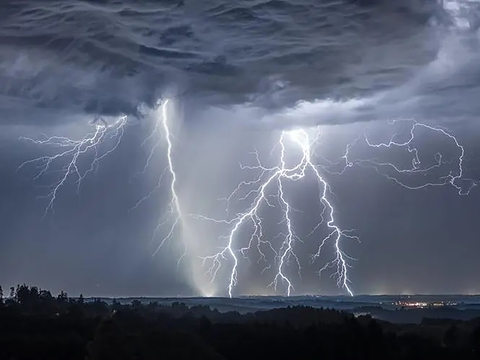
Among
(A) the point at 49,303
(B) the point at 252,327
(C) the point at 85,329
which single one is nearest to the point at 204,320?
(B) the point at 252,327

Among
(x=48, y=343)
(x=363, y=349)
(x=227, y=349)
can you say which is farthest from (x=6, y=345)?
(x=363, y=349)

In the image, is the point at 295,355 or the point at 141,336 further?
the point at 295,355

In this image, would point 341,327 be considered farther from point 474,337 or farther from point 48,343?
point 48,343

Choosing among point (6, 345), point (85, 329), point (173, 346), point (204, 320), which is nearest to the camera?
point (173, 346)

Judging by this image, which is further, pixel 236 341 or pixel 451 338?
pixel 451 338

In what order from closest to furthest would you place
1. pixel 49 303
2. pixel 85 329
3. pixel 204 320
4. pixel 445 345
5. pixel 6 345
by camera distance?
1. pixel 6 345
2. pixel 445 345
3. pixel 85 329
4. pixel 204 320
5. pixel 49 303

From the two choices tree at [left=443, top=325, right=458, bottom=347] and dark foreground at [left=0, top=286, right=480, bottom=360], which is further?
tree at [left=443, top=325, right=458, bottom=347]

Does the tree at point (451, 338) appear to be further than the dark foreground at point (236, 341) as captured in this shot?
Yes

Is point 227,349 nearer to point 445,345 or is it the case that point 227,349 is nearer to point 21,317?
point 445,345

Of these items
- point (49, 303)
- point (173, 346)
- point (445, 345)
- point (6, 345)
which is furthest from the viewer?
point (49, 303)
